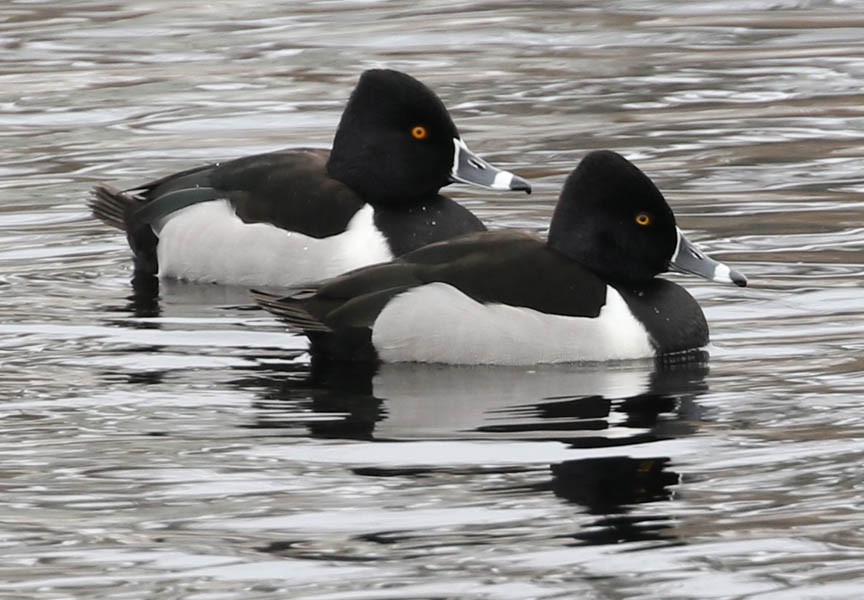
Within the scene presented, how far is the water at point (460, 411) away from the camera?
21.4ft

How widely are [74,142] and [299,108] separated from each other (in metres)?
1.84

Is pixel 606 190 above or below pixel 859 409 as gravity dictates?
above

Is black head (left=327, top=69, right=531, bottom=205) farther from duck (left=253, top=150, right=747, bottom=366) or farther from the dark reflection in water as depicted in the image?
the dark reflection in water

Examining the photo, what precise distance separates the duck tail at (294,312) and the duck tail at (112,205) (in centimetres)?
281

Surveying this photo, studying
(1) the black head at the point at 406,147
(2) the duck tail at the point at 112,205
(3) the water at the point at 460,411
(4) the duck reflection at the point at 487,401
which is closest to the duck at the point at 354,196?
(1) the black head at the point at 406,147

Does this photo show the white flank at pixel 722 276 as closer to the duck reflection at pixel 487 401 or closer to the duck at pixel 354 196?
the duck reflection at pixel 487 401

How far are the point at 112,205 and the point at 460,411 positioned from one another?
4307 millimetres

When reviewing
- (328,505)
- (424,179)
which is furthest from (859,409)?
(424,179)

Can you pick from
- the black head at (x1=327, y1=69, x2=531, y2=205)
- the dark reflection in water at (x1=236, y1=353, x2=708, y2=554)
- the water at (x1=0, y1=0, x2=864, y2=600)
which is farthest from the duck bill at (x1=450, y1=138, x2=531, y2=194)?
the dark reflection in water at (x1=236, y1=353, x2=708, y2=554)

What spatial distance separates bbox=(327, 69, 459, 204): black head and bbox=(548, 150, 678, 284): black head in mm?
1898

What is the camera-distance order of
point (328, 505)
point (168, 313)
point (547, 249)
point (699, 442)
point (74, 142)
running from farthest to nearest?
point (74, 142) < point (168, 313) < point (547, 249) < point (699, 442) < point (328, 505)

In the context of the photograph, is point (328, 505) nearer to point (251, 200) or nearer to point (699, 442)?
point (699, 442)

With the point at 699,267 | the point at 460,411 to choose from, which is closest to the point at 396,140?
the point at 699,267

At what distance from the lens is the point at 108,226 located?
13.0m
